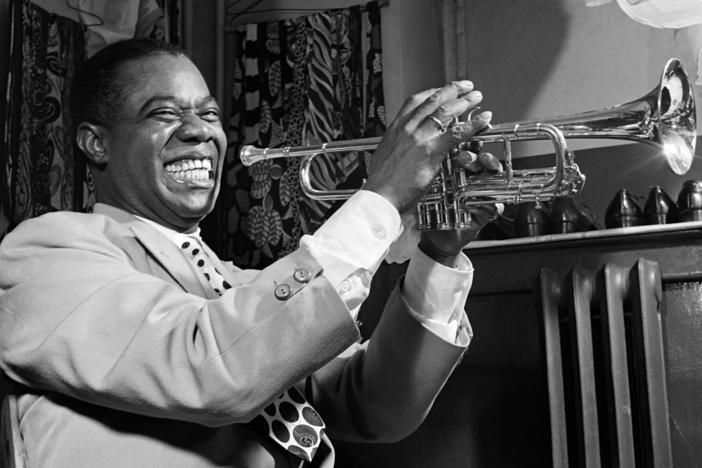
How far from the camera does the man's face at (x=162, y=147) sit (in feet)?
5.24

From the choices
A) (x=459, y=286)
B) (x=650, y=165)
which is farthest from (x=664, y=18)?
(x=459, y=286)

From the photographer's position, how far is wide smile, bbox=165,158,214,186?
5.26ft

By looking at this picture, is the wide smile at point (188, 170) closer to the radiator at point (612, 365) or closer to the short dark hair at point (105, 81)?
the short dark hair at point (105, 81)

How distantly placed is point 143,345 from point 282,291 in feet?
0.64

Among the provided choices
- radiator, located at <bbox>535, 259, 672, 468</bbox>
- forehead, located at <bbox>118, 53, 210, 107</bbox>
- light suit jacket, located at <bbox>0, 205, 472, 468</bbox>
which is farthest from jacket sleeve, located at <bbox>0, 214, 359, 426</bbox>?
radiator, located at <bbox>535, 259, 672, 468</bbox>

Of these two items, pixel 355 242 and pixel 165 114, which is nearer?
pixel 355 242

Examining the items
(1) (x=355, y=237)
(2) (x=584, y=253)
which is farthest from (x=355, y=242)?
(2) (x=584, y=253)

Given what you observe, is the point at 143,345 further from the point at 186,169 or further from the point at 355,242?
the point at 186,169

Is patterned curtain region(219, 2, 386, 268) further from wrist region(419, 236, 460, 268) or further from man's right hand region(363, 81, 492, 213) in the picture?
man's right hand region(363, 81, 492, 213)

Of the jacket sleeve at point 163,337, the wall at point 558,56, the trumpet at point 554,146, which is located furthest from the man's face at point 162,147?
the wall at point 558,56

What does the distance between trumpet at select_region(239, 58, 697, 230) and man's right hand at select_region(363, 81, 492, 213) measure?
27 millimetres

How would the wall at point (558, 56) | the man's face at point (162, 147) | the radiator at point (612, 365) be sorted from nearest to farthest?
the man's face at point (162, 147) < the radiator at point (612, 365) < the wall at point (558, 56)

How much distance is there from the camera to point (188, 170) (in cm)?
161

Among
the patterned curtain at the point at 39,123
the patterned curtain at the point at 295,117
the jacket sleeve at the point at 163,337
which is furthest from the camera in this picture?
the patterned curtain at the point at 295,117
